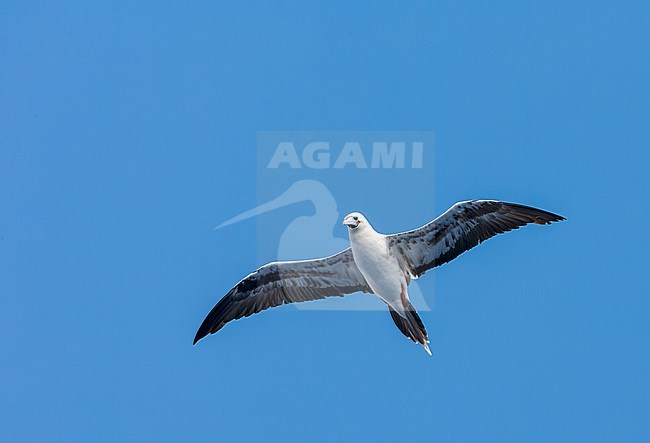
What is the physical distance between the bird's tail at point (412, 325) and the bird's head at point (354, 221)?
166cm

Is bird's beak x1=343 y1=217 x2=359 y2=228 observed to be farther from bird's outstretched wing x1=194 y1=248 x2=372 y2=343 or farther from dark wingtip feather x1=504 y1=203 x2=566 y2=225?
dark wingtip feather x1=504 y1=203 x2=566 y2=225

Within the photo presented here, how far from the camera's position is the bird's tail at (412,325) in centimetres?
1798

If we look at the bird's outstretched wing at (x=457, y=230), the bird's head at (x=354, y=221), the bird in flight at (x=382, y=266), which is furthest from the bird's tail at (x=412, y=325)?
the bird's head at (x=354, y=221)

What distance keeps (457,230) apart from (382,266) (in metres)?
1.43

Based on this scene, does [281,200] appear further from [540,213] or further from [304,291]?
[540,213]

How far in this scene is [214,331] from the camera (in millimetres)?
19781

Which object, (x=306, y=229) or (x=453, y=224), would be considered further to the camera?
(x=306, y=229)

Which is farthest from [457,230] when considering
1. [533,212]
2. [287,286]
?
[287,286]

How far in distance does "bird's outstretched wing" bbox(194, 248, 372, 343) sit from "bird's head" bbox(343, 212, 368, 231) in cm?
103

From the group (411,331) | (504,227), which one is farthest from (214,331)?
(504,227)

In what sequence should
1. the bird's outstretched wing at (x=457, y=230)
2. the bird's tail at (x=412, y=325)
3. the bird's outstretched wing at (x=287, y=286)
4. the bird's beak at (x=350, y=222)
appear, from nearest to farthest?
the bird's beak at (x=350, y=222) → the bird's outstretched wing at (x=457, y=230) → the bird's tail at (x=412, y=325) → the bird's outstretched wing at (x=287, y=286)

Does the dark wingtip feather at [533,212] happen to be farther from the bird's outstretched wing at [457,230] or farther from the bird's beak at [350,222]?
the bird's beak at [350,222]

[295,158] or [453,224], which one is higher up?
[295,158]

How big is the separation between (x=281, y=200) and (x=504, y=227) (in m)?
4.63
